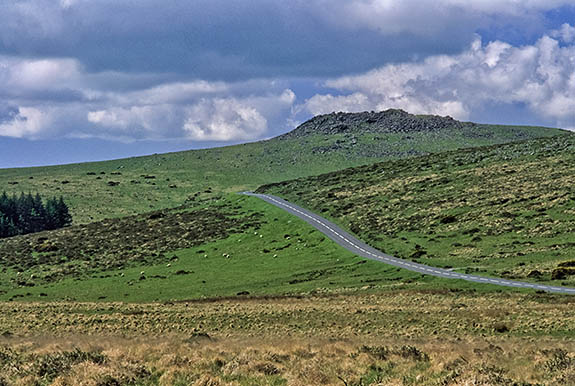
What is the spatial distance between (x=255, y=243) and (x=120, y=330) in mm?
58483

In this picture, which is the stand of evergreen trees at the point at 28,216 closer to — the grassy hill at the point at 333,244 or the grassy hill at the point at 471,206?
the grassy hill at the point at 333,244

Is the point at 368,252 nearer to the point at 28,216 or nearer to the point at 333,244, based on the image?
the point at 333,244

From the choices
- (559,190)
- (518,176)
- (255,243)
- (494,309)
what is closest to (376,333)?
(494,309)

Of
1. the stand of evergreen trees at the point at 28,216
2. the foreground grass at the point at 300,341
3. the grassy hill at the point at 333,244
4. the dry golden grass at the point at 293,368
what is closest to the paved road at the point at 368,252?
the grassy hill at the point at 333,244

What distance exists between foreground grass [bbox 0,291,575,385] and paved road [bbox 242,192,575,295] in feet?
17.7

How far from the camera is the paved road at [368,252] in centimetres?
4878

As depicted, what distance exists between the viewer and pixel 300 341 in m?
24.4

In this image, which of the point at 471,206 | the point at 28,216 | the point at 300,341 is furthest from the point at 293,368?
the point at 28,216

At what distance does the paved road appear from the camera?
4878 cm

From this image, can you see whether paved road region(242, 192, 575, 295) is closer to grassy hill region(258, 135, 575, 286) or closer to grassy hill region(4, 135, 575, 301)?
grassy hill region(4, 135, 575, 301)

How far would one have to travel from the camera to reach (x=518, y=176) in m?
108

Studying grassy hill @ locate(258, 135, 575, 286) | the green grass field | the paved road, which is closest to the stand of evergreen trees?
the green grass field

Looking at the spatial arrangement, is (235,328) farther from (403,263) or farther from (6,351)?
(403,263)

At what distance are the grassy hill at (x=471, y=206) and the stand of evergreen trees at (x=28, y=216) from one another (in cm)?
5904
